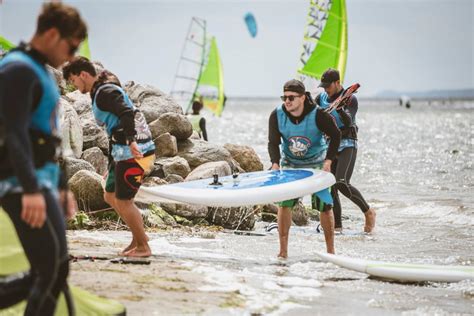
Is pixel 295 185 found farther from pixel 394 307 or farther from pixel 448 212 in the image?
pixel 448 212

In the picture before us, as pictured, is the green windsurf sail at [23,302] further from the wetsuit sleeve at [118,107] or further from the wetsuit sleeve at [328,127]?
the wetsuit sleeve at [328,127]

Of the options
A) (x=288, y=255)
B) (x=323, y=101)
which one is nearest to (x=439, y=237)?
(x=323, y=101)

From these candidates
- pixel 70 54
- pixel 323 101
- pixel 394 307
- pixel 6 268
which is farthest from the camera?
pixel 323 101

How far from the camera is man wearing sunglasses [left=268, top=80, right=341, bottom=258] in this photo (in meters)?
5.92

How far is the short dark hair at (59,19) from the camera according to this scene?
9.25ft

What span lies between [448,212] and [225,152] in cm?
346

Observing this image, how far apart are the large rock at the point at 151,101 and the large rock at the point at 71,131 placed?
211 centimetres

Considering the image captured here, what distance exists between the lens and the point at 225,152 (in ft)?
33.6

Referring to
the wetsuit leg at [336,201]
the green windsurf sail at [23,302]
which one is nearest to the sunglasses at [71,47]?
the green windsurf sail at [23,302]

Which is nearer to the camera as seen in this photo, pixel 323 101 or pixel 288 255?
pixel 288 255

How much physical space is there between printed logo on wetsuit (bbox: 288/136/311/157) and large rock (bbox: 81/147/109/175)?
3.59m

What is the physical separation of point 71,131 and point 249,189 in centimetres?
318

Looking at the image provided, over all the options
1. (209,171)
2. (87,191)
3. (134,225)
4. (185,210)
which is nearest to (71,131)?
(87,191)

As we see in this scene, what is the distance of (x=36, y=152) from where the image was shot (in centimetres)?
282
